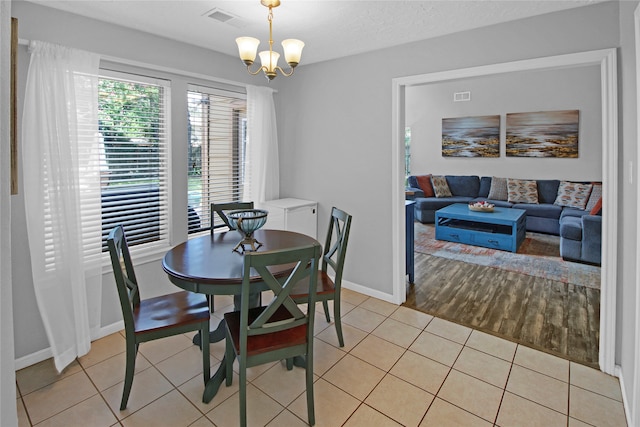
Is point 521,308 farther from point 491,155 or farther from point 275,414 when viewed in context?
point 491,155

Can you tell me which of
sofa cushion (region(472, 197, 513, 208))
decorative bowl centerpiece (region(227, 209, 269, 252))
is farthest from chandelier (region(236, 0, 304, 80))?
sofa cushion (region(472, 197, 513, 208))

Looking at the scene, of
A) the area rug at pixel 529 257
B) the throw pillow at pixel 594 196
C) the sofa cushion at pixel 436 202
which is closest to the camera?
the area rug at pixel 529 257

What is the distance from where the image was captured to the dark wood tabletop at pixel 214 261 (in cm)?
192

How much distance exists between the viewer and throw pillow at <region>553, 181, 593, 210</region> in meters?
5.79

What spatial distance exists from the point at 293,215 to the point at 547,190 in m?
5.09

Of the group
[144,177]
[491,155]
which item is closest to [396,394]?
[144,177]

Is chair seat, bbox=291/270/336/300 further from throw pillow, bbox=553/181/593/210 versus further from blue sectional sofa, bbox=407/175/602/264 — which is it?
throw pillow, bbox=553/181/593/210

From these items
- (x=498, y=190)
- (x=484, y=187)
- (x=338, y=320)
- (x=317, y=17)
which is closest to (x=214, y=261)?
(x=338, y=320)

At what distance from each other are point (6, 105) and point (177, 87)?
265 cm

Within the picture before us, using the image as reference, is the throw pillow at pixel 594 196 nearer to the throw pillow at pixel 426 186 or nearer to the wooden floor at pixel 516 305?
the wooden floor at pixel 516 305

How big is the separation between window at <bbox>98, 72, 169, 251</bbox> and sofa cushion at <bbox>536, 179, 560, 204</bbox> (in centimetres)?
630

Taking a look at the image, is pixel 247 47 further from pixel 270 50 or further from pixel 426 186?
pixel 426 186

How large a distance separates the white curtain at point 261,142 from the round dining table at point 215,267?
1217mm

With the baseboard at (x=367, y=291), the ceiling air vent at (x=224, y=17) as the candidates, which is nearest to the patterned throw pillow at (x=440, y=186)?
the baseboard at (x=367, y=291)
